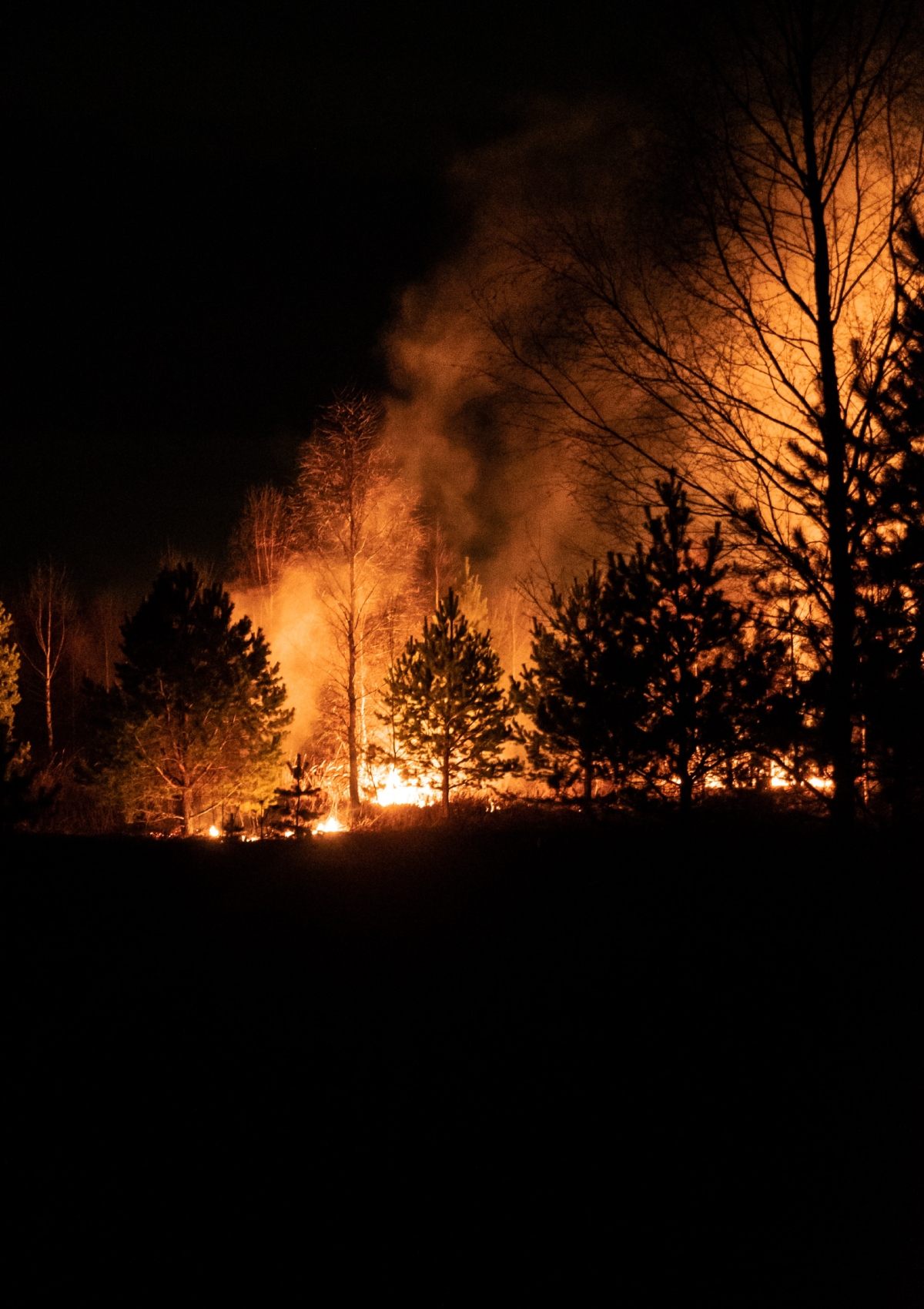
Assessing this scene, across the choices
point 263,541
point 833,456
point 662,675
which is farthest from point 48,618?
point 833,456

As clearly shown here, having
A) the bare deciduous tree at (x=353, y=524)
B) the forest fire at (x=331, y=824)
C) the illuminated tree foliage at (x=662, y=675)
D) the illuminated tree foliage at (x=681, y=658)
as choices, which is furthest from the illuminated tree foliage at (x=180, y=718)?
the illuminated tree foliage at (x=681, y=658)

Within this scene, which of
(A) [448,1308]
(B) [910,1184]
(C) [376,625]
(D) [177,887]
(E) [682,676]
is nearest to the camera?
(A) [448,1308]

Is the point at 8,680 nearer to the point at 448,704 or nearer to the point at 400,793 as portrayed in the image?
the point at 400,793

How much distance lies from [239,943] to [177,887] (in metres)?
1.78

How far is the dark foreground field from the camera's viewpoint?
268 cm

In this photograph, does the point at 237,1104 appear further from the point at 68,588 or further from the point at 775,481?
the point at 68,588

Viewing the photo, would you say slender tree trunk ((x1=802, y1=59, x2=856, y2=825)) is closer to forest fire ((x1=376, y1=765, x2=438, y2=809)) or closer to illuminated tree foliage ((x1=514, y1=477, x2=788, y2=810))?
illuminated tree foliage ((x1=514, y1=477, x2=788, y2=810))

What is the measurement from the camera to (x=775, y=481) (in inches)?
215

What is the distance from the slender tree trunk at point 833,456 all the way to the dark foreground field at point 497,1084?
1132mm

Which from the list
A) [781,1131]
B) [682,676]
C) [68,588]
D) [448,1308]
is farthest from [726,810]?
[68,588]

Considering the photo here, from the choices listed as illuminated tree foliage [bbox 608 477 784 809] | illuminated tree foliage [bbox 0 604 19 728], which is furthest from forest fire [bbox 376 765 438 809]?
illuminated tree foliage [bbox 608 477 784 809]

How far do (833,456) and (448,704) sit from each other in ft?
51.1

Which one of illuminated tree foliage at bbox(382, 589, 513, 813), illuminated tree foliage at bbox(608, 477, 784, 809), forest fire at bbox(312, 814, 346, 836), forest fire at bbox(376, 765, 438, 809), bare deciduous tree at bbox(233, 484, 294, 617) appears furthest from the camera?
bare deciduous tree at bbox(233, 484, 294, 617)

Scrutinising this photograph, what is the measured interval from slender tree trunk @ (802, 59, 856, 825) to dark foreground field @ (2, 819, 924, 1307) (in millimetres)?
1132
